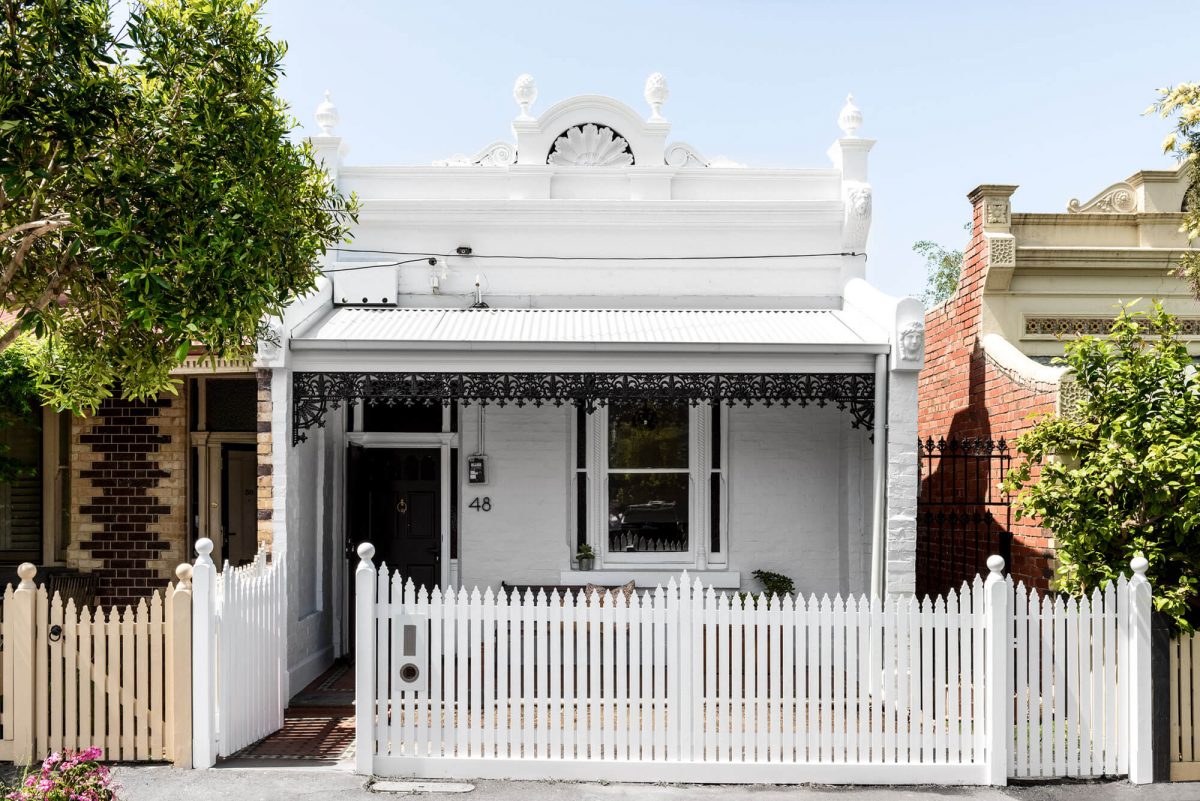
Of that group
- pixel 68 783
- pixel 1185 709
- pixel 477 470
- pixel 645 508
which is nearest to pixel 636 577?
pixel 645 508

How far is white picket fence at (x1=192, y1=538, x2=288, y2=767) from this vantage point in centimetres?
648

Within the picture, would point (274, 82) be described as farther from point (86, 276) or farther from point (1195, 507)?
point (1195, 507)

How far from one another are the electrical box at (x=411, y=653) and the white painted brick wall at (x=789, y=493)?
451 centimetres

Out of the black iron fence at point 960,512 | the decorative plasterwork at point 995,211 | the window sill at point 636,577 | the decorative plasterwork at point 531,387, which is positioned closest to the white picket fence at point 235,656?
the decorative plasterwork at point 531,387

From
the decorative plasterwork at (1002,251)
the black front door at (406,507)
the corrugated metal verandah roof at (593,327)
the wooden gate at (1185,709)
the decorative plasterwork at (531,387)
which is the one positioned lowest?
the wooden gate at (1185,709)

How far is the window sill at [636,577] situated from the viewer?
1027 cm

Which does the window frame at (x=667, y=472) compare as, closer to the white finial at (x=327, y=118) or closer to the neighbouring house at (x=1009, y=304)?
the neighbouring house at (x=1009, y=304)

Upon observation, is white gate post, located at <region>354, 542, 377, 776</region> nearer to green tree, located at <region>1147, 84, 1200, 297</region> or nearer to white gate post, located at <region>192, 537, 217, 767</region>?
white gate post, located at <region>192, 537, 217, 767</region>

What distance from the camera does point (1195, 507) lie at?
21.2ft

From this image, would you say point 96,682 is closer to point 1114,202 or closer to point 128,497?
point 128,497

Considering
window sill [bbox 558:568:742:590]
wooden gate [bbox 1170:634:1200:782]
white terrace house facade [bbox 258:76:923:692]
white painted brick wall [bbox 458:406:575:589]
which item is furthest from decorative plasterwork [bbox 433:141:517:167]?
wooden gate [bbox 1170:634:1200:782]

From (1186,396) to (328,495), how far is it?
7.38 metres

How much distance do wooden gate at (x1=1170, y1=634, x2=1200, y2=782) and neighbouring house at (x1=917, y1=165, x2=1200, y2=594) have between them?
272 cm

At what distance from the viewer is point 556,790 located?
6.36m
